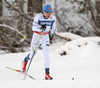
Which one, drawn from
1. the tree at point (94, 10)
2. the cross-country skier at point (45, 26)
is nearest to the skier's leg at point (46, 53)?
the cross-country skier at point (45, 26)

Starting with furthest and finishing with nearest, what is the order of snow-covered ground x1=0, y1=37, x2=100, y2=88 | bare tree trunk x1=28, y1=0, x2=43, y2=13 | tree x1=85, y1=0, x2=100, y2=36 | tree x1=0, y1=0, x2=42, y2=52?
bare tree trunk x1=28, y1=0, x2=43, y2=13, tree x1=85, y1=0, x2=100, y2=36, tree x1=0, y1=0, x2=42, y2=52, snow-covered ground x1=0, y1=37, x2=100, y2=88

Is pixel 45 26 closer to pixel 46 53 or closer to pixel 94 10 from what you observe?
pixel 46 53

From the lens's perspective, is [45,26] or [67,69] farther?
[67,69]

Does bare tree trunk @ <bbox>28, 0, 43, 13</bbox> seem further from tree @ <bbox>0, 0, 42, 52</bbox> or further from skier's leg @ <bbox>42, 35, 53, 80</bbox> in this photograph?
skier's leg @ <bbox>42, 35, 53, 80</bbox>

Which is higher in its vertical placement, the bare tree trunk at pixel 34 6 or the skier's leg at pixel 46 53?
the bare tree trunk at pixel 34 6

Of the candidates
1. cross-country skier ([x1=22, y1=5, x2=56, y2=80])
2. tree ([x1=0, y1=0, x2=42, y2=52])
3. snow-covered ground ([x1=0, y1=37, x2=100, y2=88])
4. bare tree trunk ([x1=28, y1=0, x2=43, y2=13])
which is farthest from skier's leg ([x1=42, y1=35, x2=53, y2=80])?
bare tree trunk ([x1=28, y1=0, x2=43, y2=13])

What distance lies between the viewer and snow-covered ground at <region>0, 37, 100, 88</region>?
3.90m

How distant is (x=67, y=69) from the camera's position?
690 cm

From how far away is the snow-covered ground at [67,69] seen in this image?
390 centimetres

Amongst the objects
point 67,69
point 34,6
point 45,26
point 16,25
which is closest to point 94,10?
point 34,6

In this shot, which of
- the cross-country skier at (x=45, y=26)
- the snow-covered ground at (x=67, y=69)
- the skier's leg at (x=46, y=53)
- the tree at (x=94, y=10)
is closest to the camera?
the snow-covered ground at (x=67, y=69)

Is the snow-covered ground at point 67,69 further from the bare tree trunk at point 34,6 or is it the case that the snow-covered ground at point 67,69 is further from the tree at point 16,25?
the bare tree trunk at point 34,6

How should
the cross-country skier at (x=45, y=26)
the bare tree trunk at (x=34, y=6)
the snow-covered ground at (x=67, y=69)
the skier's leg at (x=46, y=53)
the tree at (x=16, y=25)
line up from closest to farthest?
the snow-covered ground at (x=67, y=69) < the cross-country skier at (x=45, y=26) < the skier's leg at (x=46, y=53) < the tree at (x=16, y=25) < the bare tree trunk at (x=34, y=6)

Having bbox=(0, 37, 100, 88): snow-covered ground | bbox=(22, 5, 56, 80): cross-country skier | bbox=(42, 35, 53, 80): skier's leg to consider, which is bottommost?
bbox=(0, 37, 100, 88): snow-covered ground
